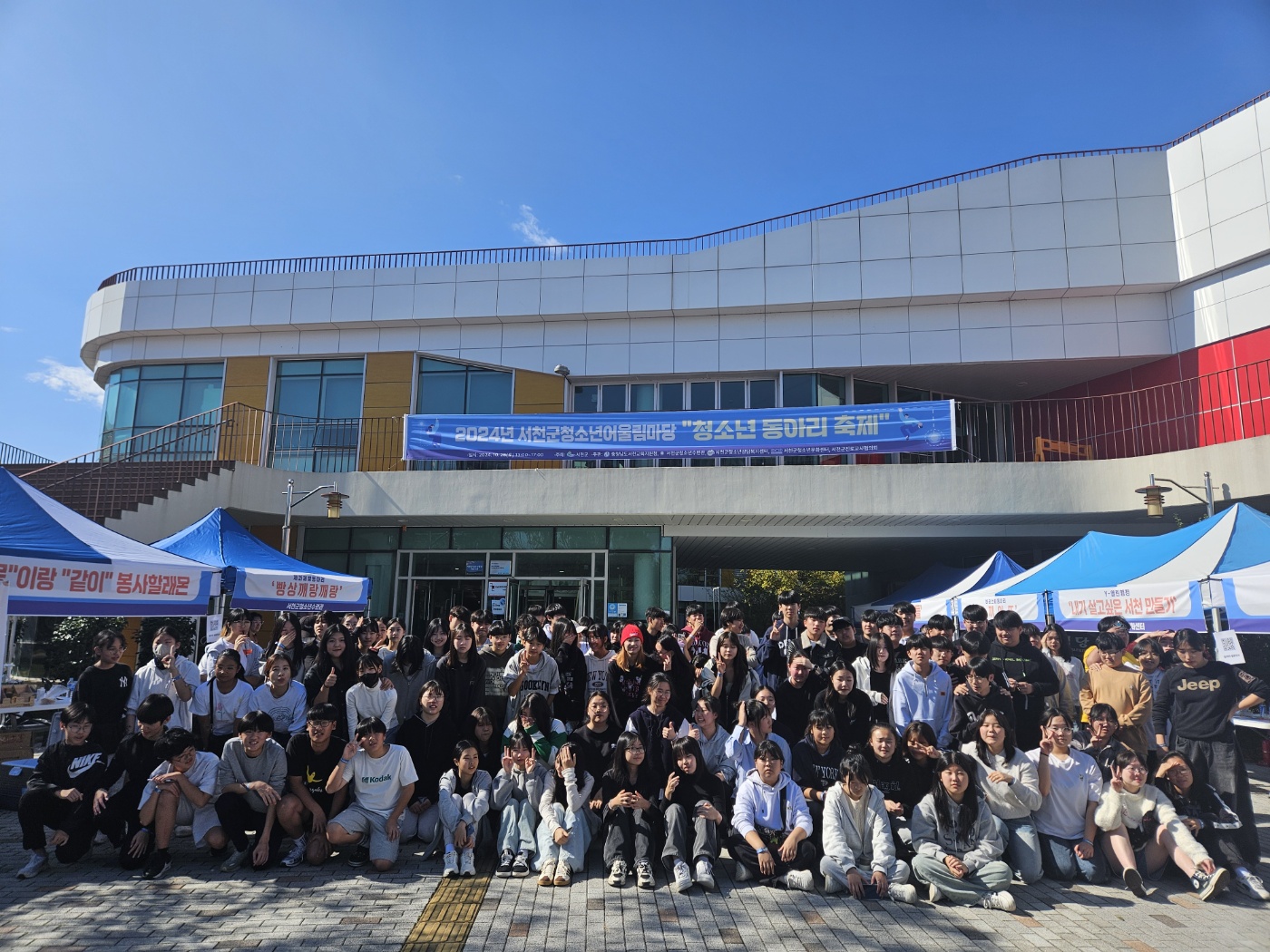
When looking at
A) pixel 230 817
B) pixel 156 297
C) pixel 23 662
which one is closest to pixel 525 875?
pixel 230 817

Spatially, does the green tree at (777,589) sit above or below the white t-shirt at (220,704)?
above

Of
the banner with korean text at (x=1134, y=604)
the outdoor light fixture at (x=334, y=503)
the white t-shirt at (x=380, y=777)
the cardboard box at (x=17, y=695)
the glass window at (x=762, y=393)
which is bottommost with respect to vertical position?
the white t-shirt at (x=380, y=777)

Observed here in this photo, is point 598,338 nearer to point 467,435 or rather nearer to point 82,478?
point 467,435

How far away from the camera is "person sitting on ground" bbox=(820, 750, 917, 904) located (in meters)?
5.27

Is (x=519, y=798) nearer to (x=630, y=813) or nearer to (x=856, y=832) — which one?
(x=630, y=813)

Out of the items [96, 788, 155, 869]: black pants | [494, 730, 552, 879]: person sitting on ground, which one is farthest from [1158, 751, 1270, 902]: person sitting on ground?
[96, 788, 155, 869]: black pants

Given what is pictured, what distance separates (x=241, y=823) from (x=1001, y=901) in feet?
16.2

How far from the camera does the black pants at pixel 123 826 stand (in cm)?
552

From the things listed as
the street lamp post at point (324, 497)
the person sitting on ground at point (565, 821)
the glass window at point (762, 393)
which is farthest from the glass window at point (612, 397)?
the person sitting on ground at point (565, 821)

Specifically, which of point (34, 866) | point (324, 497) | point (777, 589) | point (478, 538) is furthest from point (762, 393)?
point (777, 589)

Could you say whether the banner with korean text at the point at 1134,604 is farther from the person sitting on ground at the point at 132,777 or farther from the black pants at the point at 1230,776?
the person sitting on ground at the point at 132,777

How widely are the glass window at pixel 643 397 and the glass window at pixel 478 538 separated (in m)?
4.33

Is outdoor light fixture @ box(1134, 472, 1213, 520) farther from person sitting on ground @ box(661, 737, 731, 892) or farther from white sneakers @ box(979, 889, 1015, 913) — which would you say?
person sitting on ground @ box(661, 737, 731, 892)

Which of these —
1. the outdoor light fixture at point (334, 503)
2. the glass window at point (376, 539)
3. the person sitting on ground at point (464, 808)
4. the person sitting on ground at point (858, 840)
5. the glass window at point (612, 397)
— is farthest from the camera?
the glass window at point (612, 397)
